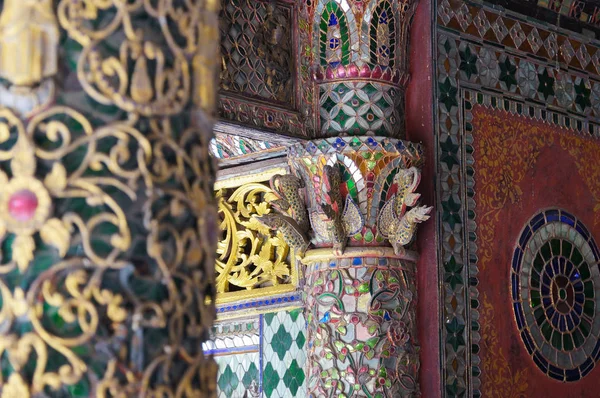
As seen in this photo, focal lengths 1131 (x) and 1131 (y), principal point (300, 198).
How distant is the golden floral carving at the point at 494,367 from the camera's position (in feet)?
13.9

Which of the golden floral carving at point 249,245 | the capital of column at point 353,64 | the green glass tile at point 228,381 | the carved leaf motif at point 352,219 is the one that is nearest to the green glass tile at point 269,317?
the golden floral carving at point 249,245

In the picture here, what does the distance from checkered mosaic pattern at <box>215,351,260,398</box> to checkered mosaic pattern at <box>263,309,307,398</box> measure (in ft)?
0.33

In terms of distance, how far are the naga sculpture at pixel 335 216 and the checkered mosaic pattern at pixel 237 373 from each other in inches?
32.5

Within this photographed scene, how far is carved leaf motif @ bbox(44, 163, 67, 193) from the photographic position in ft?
2.95

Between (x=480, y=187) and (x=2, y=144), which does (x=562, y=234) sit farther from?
(x=2, y=144)

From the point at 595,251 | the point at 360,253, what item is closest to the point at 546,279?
the point at 595,251

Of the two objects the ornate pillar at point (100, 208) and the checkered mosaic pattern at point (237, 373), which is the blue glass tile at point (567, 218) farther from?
the ornate pillar at point (100, 208)

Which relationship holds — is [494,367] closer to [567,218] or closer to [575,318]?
[575,318]

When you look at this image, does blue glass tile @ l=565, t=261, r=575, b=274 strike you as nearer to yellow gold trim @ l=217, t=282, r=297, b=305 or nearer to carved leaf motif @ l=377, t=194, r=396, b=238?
carved leaf motif @ l=377, t=194, r=396, b=238

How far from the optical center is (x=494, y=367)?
4.28 metres

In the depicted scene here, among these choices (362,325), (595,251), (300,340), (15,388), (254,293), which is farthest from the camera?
(595,251)

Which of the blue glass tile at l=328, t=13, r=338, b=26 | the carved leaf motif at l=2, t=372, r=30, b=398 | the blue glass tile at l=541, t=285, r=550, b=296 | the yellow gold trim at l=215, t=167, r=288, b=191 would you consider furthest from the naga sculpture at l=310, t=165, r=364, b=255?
the carved leaf motif at l=2, t=372, r=30, b=398

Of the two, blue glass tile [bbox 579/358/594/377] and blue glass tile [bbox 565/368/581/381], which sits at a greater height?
blue glass tile [bbox 579/358/594/377]

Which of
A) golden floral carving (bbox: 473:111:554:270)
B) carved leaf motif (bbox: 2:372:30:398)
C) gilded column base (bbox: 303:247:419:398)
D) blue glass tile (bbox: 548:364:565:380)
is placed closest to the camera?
carved leaf motif (bbox: 2:372:30:398)
